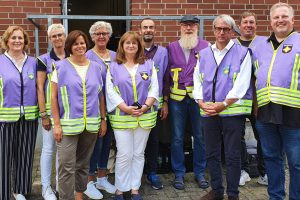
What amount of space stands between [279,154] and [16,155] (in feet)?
9.08

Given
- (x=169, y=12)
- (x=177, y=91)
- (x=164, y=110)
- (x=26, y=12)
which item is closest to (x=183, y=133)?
(x=164, y=110)

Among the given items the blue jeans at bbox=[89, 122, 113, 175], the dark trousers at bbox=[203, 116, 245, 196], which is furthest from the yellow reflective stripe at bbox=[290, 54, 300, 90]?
the blue jeans at bbox=[89, 122, 113, 175]

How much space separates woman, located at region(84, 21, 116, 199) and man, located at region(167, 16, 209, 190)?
2.52 feet

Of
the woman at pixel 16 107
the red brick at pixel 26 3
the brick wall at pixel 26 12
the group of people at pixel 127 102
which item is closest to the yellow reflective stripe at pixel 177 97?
the group of people at pixel 127 102

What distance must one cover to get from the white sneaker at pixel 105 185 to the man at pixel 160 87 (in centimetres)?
51

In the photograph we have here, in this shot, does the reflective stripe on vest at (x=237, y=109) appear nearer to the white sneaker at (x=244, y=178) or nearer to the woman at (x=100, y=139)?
the white sneaker at (x=244, y=178)

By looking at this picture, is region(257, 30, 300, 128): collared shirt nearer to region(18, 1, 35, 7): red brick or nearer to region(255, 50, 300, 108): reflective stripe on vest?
region(255, 50, 300, 108): reflective stripe on vest

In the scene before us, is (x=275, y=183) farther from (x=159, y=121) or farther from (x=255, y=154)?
(x=159, y=121)

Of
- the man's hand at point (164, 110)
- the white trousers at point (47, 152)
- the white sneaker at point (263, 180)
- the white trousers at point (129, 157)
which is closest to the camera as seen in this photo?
the white trousers at point (129, 157)

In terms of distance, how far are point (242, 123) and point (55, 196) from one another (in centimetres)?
221

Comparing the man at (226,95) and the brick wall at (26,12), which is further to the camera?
the brick wall at (26,12)

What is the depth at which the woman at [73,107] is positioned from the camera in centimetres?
387

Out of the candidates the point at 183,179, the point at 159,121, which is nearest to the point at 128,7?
the point at 159,121

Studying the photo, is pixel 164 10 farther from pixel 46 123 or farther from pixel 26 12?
pixel 46 123
